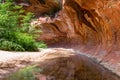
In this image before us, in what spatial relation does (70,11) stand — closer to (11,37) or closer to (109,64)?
(11,37)

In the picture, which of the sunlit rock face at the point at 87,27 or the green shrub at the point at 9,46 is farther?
the green shrub at the point at 9,46

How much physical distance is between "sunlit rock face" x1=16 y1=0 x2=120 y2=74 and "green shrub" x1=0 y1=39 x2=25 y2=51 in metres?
4.34

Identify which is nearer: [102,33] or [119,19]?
[119,19]

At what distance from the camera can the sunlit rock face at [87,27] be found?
12.3 m

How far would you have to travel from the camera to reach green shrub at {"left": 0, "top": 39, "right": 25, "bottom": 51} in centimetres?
1527

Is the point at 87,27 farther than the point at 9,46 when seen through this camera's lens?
Yes

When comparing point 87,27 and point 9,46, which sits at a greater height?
point 87,27

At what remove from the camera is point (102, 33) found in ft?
50.7

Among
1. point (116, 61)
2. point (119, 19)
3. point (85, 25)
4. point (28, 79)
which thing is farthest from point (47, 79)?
point (85, 25)

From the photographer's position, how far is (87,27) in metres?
18.2

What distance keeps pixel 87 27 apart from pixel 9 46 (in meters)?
5.57

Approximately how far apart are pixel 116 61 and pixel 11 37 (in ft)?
25.1

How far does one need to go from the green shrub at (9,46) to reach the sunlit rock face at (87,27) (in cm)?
434

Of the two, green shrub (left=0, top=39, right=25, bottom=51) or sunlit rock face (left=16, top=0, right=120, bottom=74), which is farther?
green shrub (left=0, top=39, right=25, bottom=51)
